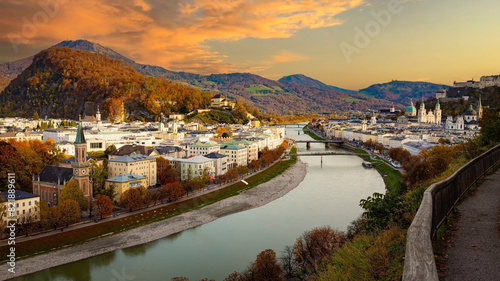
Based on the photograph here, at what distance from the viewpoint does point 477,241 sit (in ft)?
9.93

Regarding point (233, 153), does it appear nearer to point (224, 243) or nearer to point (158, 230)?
point (158, 230)

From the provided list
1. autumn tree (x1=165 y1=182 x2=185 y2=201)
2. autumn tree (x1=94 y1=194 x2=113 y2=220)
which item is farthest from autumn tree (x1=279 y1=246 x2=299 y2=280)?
autumn tree (x1=165 y1=182 x2=185 y2=201)

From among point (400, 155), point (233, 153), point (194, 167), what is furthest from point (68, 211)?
point (400, 155)

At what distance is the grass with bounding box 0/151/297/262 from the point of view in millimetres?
11758

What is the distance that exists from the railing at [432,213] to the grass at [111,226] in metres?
11.8

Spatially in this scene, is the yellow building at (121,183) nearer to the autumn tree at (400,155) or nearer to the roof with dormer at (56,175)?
the roof with dormer at (56,175)

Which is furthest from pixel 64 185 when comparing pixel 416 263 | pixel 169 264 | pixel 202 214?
pixel 416 263

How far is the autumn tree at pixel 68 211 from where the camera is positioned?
13.2 metres

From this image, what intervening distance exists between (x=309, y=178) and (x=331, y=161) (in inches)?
342

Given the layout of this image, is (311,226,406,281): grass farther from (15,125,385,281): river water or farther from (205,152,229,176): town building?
(205,152,229,176): town building

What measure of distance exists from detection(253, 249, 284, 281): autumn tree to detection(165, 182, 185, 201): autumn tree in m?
8.79

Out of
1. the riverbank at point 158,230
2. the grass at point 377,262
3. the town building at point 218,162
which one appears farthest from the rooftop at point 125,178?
the grass at point 377,262

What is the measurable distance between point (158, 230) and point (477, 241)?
40.1 feet

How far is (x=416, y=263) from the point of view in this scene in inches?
69.6
